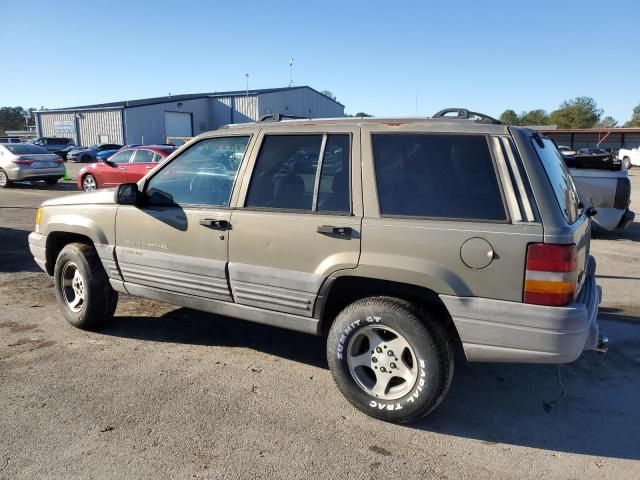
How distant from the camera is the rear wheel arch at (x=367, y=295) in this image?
323 centimetres

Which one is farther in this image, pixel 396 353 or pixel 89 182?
pixel 89 182

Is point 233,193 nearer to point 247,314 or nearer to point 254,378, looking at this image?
point 247,314

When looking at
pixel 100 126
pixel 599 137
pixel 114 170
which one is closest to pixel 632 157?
pixel 599 137

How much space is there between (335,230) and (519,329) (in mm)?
1236

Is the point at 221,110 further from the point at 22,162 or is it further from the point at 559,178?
the point at 559,178

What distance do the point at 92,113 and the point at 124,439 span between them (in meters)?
50.4

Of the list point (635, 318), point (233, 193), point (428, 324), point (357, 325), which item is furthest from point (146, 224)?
point (635, 318)

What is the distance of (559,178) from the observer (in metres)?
3.37

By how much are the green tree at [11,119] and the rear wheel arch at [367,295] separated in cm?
12047

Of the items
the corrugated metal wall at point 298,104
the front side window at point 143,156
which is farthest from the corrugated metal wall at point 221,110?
the front side window at point 143,156

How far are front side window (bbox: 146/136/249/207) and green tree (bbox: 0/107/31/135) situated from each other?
119 m

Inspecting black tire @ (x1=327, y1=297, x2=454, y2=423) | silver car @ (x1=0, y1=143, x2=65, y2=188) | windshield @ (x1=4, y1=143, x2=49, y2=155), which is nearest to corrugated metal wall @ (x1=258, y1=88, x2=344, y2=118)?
windshield @ (x1=4, y1=143, x2=49, y2=155)

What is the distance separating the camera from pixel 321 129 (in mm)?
3590

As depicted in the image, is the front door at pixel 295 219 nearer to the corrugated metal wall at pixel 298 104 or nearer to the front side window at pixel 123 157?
the front side window at pixel 123 157
